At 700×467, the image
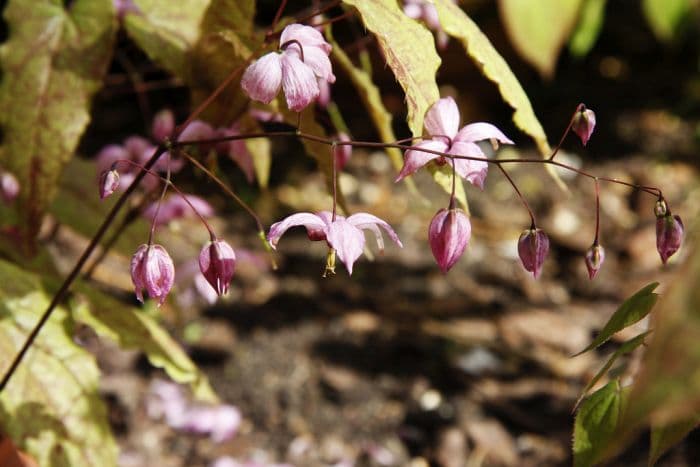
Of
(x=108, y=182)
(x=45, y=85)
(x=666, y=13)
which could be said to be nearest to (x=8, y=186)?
(x=45, y=85)

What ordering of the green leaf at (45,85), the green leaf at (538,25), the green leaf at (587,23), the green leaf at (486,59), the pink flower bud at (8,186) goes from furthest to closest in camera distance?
the green leaf at (587,23) → the green leaf at (538,25) → the pink flower bud at (8,186) → the green leaf at (45,85) → the green leaf at (486,59)

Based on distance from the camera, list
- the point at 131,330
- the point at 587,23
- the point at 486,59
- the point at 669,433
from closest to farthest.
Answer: the point at 669,433, the point at 486,59, the point at 131,330, the point at 587,23

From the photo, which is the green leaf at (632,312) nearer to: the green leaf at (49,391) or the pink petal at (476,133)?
the pink petal at (476,133)

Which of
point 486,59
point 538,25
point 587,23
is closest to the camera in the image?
point 486,59

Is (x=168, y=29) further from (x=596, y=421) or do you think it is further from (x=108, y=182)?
(x=596, y=421)

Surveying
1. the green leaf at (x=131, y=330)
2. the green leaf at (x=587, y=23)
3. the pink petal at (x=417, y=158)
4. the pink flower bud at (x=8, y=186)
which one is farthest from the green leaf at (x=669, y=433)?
the green leaf at (x=587, y=23)

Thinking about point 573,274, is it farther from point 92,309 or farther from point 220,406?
point 92,309
